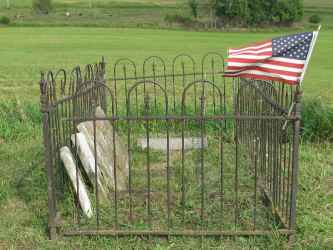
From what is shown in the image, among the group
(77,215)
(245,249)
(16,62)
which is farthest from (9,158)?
(16,62)

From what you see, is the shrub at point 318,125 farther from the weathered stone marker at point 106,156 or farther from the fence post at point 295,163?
the fence post at point 295,163

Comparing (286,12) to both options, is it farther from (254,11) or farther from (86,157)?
(86,157)

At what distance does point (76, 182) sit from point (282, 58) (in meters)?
2.51

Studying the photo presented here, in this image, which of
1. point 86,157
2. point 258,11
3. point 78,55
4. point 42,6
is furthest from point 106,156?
point 42,6

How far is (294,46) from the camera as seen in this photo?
540 centimetres

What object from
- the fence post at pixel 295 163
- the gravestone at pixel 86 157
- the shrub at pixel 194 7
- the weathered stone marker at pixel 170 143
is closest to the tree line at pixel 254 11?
the shrub at pixel 194 7

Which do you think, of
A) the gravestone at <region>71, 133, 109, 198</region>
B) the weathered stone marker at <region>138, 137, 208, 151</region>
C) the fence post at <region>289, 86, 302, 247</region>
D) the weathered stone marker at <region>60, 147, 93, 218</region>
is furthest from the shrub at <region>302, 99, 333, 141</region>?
the weathered stone marker at <region>60, 147, 93, 218</region>

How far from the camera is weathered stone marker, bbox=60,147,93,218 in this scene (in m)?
4.97

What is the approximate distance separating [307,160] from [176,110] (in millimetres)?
3149

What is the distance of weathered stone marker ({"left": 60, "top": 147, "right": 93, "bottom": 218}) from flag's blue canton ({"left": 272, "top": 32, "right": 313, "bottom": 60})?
2417 millimetres

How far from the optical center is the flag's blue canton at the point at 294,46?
5.36m

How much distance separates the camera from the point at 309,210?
17.5ft

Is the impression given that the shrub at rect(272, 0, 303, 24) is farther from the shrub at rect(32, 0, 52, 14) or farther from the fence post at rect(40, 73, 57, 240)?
the fence post at rect(40, 73, 57, 240)

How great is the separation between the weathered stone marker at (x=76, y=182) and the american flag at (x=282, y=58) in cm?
227
